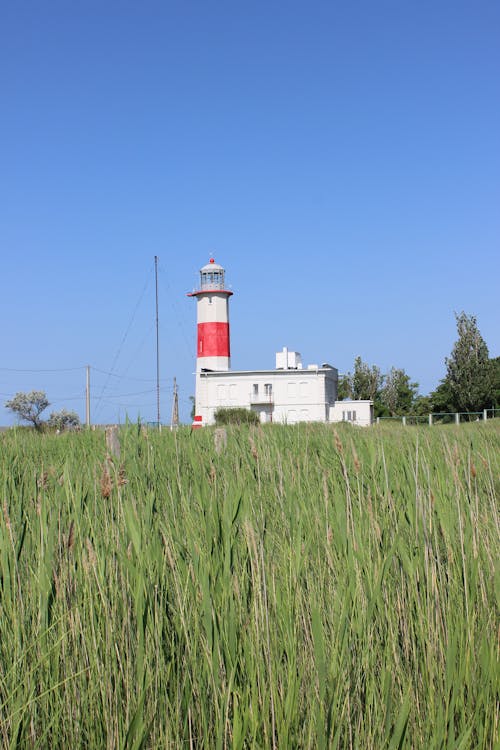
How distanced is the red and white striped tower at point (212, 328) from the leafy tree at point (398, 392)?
16053 mm

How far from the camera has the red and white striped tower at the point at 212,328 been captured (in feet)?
143

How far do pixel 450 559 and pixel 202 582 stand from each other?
102 cm

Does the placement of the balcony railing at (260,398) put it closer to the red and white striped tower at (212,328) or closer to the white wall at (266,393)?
the white wall at (266,393)

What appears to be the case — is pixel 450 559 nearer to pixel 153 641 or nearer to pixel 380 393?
pixel 153 641

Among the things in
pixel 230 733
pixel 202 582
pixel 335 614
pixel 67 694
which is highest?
pixel 202 582

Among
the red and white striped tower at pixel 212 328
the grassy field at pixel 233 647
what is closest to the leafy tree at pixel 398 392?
the red and white striped tower at pixel 212 328

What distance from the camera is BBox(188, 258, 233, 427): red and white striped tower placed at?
4356 cm

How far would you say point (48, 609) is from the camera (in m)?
1.91

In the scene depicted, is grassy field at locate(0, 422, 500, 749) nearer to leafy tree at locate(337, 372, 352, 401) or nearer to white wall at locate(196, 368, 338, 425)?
white wall at locate(196, 368, 338, 425)

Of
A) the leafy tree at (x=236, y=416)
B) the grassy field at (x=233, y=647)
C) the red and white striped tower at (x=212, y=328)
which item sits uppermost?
the red and white striped tower at (x=212, y=328)

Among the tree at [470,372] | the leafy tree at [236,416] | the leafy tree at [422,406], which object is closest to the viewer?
the leafy tree at [236,416]

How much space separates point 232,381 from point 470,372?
14607 millimetres

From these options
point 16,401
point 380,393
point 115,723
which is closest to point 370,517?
point 115,723

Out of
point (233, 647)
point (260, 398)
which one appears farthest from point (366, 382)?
point (233, 647)
